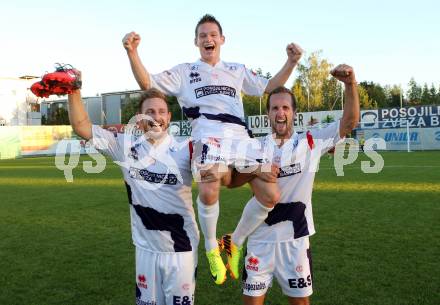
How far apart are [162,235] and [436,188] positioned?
43.4 ft

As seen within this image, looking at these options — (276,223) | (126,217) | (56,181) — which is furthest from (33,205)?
(276,223)

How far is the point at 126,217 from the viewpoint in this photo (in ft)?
36.5

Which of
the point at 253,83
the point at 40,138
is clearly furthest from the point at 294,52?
→ the point at 40,138

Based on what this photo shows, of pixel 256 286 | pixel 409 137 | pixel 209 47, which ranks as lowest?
pixel 409 137

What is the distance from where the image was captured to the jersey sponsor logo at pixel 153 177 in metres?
3.81

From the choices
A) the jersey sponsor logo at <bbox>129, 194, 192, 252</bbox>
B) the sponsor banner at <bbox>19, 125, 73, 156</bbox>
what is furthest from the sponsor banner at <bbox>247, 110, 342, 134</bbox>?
the jersey sponsor logo at <bbox>129, 194, 192, 252</bbox>

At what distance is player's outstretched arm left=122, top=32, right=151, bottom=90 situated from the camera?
420cm

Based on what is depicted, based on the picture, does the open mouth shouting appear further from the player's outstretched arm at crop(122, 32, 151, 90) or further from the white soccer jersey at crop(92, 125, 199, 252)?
the white soccer jersey at crop(92, 125, 199, 252)

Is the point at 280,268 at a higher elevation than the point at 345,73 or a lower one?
lower

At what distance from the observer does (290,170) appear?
4.10 metres

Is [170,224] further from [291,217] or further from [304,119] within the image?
[304,119]

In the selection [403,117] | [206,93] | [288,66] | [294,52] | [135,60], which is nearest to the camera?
[135,60]

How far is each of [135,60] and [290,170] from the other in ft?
6.00

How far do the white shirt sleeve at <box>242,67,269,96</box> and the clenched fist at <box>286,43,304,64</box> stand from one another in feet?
1.78
